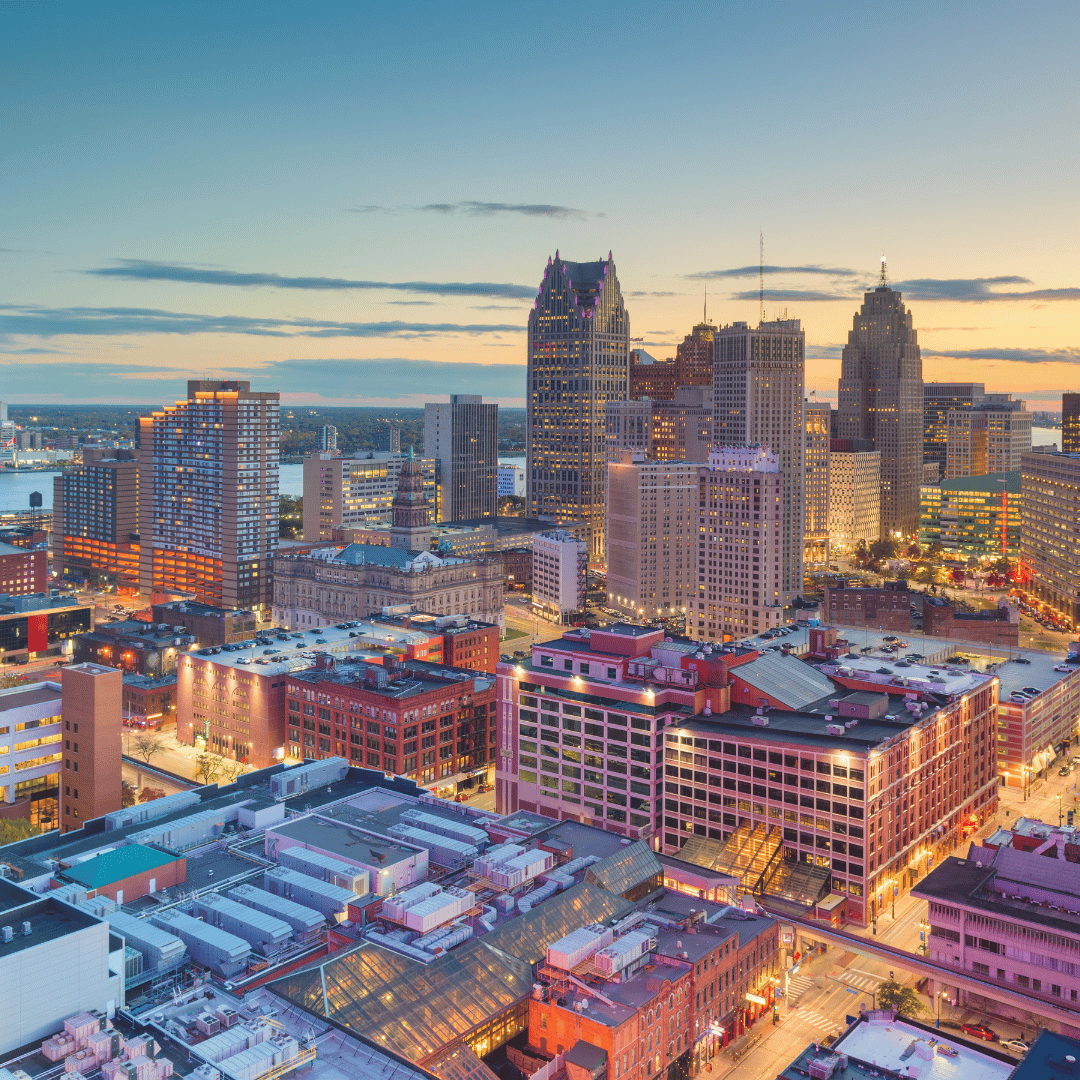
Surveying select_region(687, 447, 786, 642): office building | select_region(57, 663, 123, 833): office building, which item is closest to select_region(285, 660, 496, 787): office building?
select_region(57, 663, 123, 833): office building

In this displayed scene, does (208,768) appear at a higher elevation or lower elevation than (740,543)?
lower

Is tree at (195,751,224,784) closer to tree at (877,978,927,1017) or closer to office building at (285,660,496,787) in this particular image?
office building at (285,660,496,787)

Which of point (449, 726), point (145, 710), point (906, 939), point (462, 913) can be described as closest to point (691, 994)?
point (462, 913)

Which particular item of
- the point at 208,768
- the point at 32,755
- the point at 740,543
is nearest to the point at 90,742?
the point at 32,755

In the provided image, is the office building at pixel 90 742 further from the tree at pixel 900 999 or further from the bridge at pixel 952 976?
the tree at pixel 900 999

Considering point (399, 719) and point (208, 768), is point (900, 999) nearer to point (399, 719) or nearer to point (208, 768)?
point (399, 719)

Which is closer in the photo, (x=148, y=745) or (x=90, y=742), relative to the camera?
(x=90, y=742)
